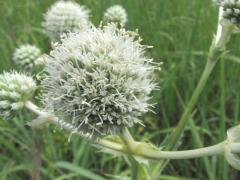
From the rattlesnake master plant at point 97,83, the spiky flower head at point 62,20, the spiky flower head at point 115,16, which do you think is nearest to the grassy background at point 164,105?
the spiky flower head at point 115,16

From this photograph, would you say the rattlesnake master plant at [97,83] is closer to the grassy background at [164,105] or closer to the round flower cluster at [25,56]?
the grassy background at [164,105]

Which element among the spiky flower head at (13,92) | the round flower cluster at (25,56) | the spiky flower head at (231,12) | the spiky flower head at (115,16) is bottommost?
the spiky flower head at (13,92)

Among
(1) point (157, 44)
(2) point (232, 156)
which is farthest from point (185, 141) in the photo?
(2) point (232, 156)

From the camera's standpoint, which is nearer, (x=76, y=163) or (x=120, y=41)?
(x=120, y=41)

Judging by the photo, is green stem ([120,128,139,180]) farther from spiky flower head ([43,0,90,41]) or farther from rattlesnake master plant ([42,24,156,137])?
spiky flower head ([43,0,90,41])

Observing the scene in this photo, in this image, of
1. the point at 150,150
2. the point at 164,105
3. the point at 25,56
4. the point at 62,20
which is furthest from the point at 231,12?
the point at 25,56

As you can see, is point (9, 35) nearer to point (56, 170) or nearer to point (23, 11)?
point (23, 11)
